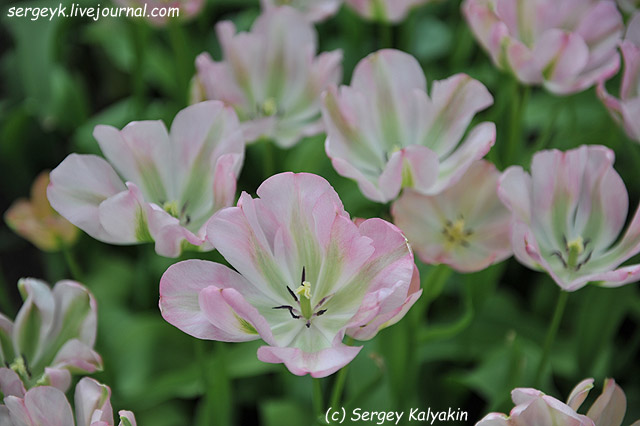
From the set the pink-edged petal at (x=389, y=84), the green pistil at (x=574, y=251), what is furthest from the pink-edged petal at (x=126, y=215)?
the green pistil at (x=574, y=251)

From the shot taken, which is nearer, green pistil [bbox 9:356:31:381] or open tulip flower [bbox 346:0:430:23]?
green pistil [bbox 9:356:31:381]

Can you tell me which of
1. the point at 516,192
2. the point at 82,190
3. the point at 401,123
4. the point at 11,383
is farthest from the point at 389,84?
the point at 11,383

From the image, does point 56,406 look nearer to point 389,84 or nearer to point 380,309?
point 380,309

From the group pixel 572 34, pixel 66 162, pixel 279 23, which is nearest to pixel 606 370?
pixel 572 34

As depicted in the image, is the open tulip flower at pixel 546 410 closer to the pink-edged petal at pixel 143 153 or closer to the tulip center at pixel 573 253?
the tulip center at pixel 573 253

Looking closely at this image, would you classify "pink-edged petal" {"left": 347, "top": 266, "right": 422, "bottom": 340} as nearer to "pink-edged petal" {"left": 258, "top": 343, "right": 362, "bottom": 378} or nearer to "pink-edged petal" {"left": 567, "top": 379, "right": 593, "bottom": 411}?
"pink-edged petal" {"left": 258, "top": 343, "right": 362, "bottom": 378}

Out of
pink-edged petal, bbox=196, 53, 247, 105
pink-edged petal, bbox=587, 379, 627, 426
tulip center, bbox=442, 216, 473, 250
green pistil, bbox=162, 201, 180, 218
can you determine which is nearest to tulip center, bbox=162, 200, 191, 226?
green pistil, bbox=162, 201, 180, 218

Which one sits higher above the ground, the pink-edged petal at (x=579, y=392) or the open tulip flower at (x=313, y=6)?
the open tulip flower at (x=313, y=6)
